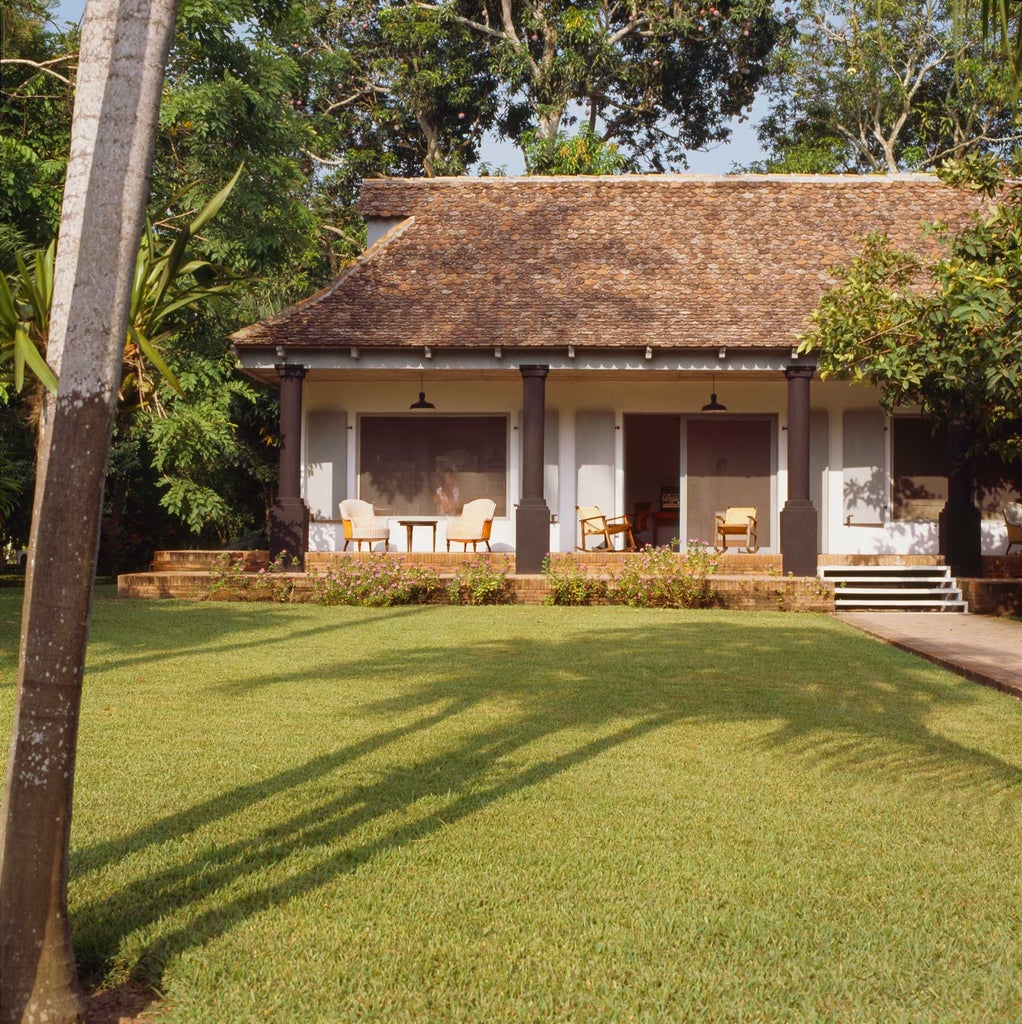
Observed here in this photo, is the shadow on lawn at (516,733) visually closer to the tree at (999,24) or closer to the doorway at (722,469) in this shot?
the tree at (999,24)

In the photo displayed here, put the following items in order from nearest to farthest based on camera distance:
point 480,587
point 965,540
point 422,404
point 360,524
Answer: point 480,587 < point 965,540 < point 360,524 < point 422,404

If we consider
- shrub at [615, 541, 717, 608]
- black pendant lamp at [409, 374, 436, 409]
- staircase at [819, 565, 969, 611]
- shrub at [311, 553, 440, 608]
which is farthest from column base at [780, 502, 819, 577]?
black pendant lamp at [409, 374, 436, 409]

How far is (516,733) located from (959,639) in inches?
241

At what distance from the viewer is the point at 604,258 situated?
17219 millimetres

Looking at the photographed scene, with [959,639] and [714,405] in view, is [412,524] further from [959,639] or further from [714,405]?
[959,639]

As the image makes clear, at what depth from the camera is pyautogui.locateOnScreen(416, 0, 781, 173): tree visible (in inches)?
1041

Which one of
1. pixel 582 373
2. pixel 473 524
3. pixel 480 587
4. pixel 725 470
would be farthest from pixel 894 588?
pixel 473 524

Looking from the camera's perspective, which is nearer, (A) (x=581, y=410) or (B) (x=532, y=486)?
(B) (x=532, y=486)

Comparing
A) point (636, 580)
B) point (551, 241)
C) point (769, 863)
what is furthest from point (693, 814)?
point (551, 241)

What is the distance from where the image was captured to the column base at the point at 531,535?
14.9 m

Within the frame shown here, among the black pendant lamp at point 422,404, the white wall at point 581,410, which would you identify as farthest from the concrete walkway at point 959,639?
the black pendant lamp at point 422,404

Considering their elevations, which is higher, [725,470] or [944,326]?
[944,326]

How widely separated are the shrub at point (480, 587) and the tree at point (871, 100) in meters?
17.3

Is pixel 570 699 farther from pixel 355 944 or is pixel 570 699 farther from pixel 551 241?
pixel 551 241
